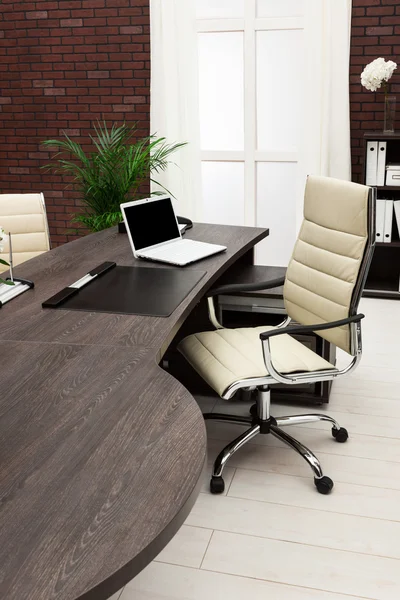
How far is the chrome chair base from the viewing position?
263 cm

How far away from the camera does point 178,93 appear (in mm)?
5398

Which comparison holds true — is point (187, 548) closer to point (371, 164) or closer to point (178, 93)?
point (371, 164)

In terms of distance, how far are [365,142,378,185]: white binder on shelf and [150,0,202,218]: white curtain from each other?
4.69 ft

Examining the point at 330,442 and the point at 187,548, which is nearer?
the point at 187,548

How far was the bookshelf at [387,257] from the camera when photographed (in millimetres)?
4789

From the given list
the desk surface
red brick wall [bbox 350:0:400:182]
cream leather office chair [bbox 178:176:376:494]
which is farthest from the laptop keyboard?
red brick wall [bbox 350:0:400:182]

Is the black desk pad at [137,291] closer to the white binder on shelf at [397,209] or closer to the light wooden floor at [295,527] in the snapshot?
the light wooden floor at [295,527]

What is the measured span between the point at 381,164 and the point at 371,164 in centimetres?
7

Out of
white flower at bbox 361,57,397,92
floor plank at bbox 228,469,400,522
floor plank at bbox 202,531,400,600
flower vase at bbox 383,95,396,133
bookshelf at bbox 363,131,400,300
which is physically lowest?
floor plank at bbox 202,531,400,600

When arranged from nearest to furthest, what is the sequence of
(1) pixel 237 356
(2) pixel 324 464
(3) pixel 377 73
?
(1) pixel 237 356, (2) pixel 324 464, (3) pixel 377 73

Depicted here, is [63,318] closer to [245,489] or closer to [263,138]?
[245,489]

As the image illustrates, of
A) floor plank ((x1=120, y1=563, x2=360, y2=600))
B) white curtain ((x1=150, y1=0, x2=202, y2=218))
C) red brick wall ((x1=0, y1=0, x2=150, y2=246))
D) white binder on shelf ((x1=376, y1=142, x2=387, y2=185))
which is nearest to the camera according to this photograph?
floor plank ((x1=120, y1=563, x2=360, y2=600))

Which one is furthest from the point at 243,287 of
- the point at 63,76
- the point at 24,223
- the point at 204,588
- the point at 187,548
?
the point at 63,76

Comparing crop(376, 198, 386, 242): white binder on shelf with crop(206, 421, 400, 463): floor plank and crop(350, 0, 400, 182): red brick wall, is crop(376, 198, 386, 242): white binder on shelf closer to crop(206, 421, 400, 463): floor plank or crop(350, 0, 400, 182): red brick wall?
crop(350, 0, 400, 182): red brick wall
